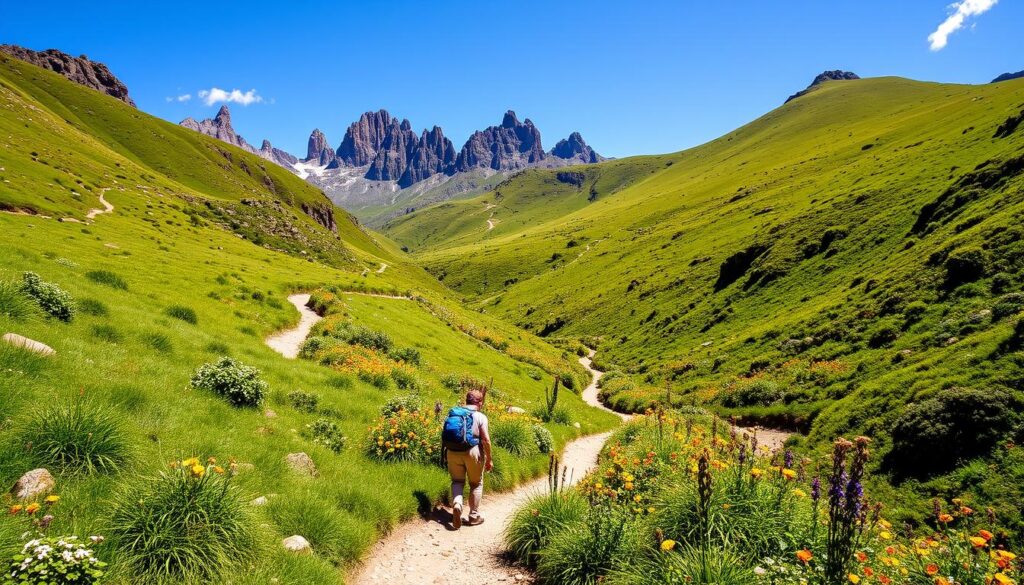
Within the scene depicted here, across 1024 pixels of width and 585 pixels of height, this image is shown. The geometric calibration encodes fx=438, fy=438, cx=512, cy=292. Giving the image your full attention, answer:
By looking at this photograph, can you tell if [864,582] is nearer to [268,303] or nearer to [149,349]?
[149,349]

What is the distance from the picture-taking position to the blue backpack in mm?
10219

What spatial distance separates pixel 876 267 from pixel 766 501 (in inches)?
1562

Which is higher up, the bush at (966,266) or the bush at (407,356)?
the bush at (966,266)

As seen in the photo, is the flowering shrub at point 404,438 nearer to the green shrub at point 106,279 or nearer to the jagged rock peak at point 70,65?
the green shrub at point 106,279

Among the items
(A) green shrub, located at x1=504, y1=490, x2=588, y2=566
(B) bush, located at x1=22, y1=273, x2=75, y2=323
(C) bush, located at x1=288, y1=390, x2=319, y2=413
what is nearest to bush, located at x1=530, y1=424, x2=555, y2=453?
(A) green shrub, located at x1=504, y1=490, x2=588, y2=566

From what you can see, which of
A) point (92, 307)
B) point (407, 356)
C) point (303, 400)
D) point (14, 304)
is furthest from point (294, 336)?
point (14, 304)

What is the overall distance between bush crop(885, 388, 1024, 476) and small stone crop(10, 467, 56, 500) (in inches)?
807

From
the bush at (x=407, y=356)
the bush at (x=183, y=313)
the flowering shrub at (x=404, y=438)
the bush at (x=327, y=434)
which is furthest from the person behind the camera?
the bush at (x=407, y=356)

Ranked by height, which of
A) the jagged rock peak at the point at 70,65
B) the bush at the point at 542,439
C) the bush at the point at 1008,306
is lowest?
the bush at the point at 542,439

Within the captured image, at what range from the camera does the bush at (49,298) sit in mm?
11130

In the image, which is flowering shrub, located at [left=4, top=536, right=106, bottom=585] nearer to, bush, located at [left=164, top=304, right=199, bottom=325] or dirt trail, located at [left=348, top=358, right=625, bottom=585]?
dirt trail, located at [left=348, top=358, right=625, bottom=585]

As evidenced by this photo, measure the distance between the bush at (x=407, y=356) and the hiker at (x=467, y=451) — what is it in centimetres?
1289

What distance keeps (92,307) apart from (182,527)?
1133 centimetres

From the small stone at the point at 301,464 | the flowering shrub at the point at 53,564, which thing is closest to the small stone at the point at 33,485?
the flowering shrub at the point at 53,564
